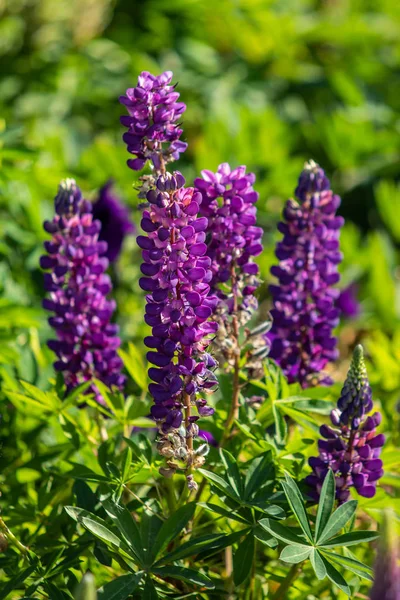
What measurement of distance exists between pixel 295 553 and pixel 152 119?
3.07 ft

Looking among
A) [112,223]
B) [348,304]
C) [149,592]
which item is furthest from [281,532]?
[348,304]

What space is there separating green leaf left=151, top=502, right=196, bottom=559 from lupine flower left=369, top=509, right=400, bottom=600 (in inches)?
20.3

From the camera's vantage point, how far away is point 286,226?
2.12 meters

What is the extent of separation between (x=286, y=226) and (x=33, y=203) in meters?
1.41

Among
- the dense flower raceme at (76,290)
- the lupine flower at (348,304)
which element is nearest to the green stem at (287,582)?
the dense flower raceme at (76,290)

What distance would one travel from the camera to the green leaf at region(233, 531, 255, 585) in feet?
5.39

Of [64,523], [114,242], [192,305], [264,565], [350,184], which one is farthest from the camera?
[350,184]

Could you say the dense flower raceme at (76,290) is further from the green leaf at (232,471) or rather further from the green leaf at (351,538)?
the green leaf at (351,538)

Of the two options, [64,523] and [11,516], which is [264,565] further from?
[11,516]

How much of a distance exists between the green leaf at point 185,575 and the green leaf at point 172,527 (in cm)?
4

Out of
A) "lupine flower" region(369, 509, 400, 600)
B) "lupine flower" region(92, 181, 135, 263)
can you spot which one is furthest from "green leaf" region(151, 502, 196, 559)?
"lupine flower" region(92, 181, 135, 263)

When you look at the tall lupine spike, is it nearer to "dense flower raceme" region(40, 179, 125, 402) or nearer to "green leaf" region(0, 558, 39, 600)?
"green leaf" region(0, 558, 39, 600)

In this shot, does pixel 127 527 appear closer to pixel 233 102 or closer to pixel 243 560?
pixel 243 560

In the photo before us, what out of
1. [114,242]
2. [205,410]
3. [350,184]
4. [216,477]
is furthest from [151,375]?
[350,184]
